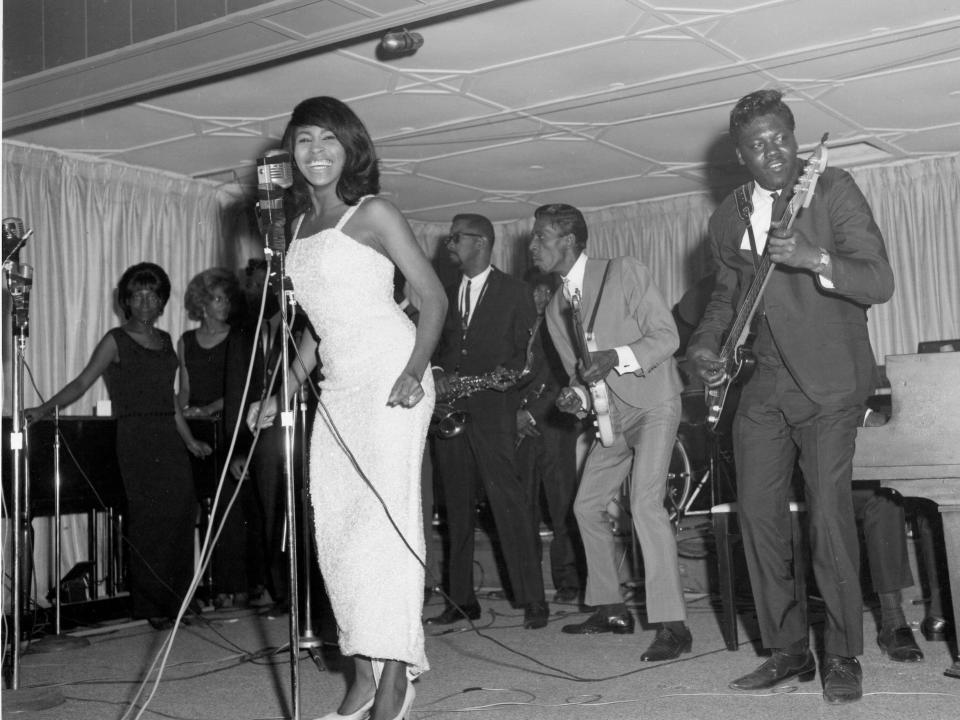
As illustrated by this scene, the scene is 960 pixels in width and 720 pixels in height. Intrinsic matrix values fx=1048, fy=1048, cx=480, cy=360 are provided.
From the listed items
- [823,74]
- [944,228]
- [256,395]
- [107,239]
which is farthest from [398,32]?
[944,228]

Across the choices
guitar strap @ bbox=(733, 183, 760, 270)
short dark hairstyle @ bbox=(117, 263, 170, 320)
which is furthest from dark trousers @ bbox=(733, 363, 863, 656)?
short dark hairstyle @ bbox=(117, 263, 170, 320)

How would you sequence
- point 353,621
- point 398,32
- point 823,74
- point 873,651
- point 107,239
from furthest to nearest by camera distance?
point 107,239, point 823,74, point 398,32, point 873,651, point 353,621

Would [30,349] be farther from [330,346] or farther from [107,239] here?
[330,346]

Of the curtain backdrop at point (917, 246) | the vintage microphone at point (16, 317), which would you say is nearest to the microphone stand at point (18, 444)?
the vintage microphone at point (16, 317)

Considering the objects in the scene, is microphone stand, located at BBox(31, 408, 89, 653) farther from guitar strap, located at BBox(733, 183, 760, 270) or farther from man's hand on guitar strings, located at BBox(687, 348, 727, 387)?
guitar strap, located at BBox(733, 183, 760, 270)

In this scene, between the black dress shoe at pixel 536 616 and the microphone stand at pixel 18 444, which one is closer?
the microphone stand at pixel 18 444

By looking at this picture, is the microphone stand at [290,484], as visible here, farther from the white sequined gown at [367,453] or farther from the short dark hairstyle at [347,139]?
the short dark hairstyle at [347,139]

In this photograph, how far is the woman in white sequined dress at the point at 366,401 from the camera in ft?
9.70

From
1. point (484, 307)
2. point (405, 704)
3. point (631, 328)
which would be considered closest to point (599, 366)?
point (631, 328)

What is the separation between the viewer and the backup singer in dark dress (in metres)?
5.95

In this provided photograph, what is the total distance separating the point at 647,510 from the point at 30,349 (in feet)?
16.0

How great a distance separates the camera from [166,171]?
8469 mm

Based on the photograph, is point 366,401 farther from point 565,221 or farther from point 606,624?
point 606,624

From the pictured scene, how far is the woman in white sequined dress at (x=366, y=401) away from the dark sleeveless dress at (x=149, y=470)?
3189 mm
